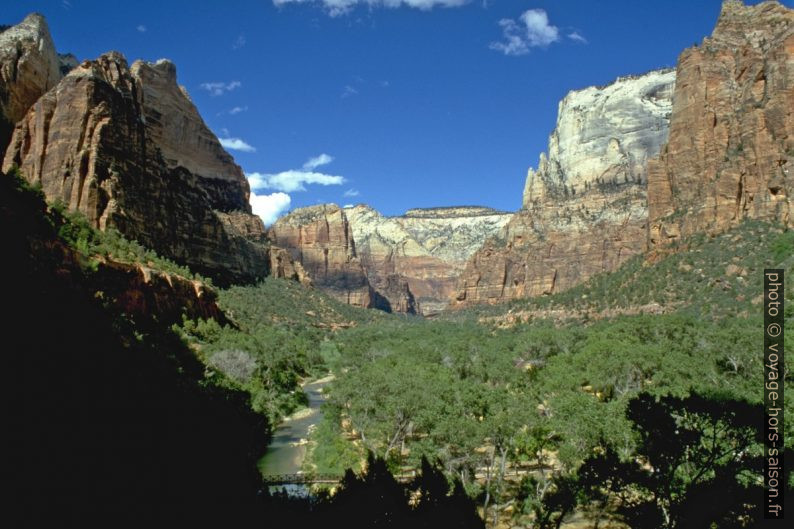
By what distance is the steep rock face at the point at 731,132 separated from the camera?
78.4 meters

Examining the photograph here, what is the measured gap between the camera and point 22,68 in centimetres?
7225

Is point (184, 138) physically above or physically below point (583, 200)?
above

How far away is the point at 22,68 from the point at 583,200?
129 meters

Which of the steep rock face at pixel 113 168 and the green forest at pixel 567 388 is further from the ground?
the steep rock face at pixel 113 168

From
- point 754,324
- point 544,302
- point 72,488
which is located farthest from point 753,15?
point 72,488

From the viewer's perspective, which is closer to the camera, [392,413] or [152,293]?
[392,413]

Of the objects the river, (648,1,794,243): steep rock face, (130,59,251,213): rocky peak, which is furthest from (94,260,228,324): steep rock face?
(648,1,794,243): steep rock face

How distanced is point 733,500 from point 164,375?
2570cm

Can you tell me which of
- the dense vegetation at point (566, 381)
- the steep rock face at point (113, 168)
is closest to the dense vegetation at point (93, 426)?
the dense vegetation at point (566, 381)

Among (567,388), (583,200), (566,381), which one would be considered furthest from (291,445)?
(583,200)

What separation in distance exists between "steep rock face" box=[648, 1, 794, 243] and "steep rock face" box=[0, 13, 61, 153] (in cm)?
9120

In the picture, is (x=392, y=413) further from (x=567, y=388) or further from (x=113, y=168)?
(x=113, y=168)

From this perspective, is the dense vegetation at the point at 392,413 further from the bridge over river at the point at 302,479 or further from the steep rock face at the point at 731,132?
the steep rock face at the point at 731,132

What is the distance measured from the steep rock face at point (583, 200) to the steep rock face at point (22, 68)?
112 m
